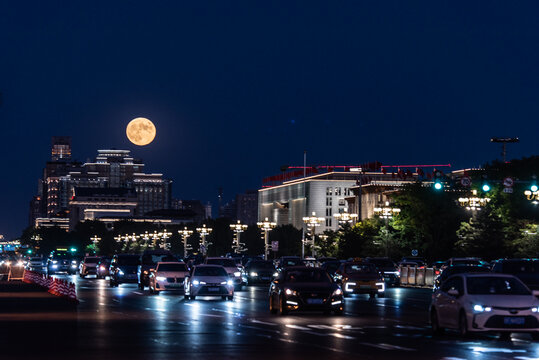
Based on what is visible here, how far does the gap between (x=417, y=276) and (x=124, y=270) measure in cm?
1790

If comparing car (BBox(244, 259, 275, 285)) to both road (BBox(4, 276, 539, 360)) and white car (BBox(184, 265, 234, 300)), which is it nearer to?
white car (BBox(184, 265, 234, 300))

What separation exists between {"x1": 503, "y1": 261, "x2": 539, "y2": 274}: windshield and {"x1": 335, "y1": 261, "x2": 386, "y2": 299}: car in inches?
446

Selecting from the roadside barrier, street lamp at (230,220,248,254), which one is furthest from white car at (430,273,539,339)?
street lamp at (230,220,248,254)

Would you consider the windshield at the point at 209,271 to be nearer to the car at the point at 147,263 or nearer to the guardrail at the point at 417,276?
the car at the point at 147,263

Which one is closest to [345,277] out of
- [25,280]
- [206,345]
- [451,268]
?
[451,268]

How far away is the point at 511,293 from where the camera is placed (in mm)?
23594

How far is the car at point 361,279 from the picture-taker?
46.6 meters

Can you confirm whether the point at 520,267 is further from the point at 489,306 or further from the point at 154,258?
the point at 154,258

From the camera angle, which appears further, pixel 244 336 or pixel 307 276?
pixel 307 276

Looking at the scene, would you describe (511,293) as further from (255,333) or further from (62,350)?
(62,350)

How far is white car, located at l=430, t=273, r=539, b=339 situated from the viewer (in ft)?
75.1

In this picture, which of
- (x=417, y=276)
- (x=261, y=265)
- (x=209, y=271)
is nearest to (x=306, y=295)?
(x=209, y=271)

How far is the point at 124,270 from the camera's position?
62.3 meters

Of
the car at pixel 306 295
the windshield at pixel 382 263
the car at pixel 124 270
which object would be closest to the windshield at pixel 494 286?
the car at pixel 306 295
